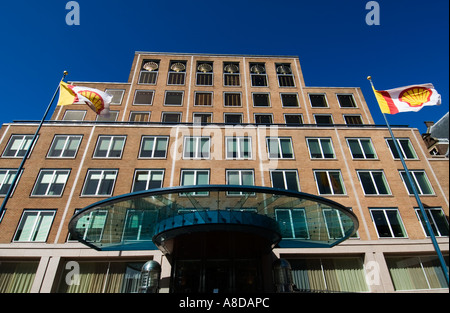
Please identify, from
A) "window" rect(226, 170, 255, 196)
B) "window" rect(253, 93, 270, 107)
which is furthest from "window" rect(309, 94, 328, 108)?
"window" rect(226, 170, 255, 196)

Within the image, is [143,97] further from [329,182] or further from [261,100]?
[329,182]

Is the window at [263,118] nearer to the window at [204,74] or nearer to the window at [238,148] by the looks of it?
the window at [238,148]

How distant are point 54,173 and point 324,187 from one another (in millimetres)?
22587

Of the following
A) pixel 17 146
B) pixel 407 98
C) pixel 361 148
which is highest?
pixel 361 148

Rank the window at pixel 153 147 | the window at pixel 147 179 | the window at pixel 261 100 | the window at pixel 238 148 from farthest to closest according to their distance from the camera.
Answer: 1. the window at pixel 261 100
2. the window at pixel 238 148
3. the window at pixel 153 147
4. the window at pixel 147 179

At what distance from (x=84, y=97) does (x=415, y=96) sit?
67.5 ft

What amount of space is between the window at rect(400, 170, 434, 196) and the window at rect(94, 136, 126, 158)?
24958mm

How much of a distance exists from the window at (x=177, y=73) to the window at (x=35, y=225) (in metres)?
21.6

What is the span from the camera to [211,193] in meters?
11.7

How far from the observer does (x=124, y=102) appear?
32.6 metres

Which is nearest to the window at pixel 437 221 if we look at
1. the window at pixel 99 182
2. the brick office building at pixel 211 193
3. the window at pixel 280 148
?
the brick office building at pixel 211 193

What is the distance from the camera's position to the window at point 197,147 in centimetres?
2375

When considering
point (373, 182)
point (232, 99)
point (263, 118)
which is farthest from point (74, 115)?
point (373, 182)

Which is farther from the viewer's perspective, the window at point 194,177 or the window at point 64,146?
the window at point 64,146
